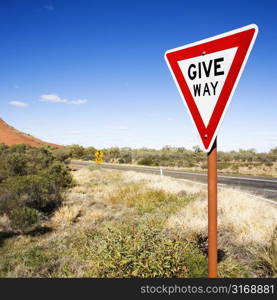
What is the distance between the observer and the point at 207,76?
1713 mm

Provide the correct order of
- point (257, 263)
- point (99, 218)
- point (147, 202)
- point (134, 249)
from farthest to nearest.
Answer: point (147, 202) < point (99, 218) < point (257, 263) < point (134, 249)

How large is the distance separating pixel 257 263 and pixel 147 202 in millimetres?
4627

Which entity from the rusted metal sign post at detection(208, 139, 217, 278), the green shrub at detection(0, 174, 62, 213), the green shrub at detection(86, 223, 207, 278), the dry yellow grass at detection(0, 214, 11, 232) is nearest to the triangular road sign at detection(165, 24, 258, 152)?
the rusted metal sign post at detection(208, 139, 217, 278)

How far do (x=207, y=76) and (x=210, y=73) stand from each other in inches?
1.1

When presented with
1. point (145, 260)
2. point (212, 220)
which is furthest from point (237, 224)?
point (212, 220)

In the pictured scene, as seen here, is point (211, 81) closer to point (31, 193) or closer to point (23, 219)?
point (23, 219)

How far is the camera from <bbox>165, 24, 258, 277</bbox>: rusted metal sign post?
5.17 ft

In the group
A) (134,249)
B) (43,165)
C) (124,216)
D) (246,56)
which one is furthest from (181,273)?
(43,165)

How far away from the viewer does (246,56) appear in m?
1.53

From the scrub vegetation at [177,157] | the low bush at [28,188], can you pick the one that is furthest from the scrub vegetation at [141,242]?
the scrub vegetation at [177,157]

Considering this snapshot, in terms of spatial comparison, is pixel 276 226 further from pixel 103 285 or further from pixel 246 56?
pixel 246 56

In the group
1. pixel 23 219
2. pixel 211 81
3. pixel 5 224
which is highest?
pixel 211 81

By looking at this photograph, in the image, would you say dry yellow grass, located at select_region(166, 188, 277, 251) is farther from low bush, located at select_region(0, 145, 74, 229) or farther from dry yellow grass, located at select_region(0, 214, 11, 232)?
dry yellow grass, located at select_region(0, 214, 11, 232)

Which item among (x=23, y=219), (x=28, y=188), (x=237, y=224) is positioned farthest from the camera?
(x=28, y=188)
